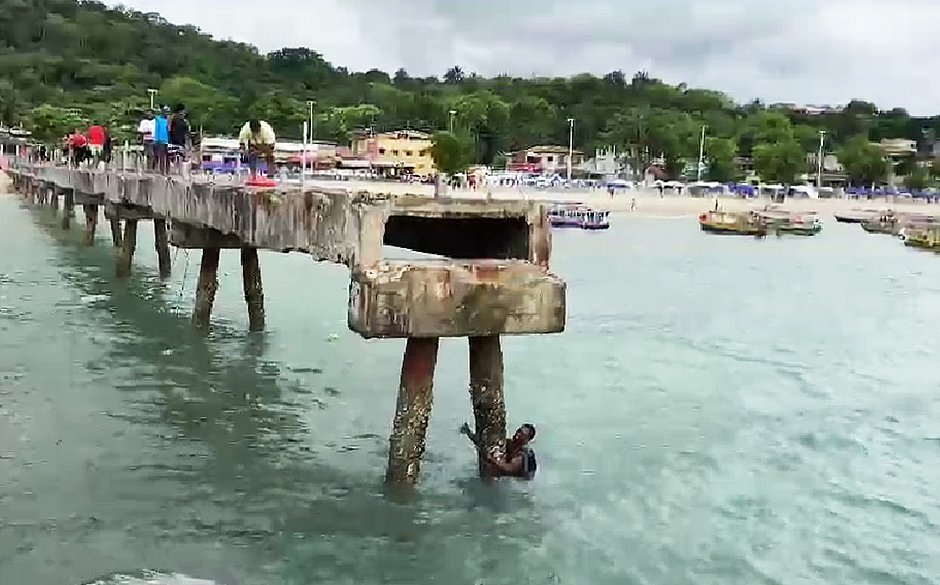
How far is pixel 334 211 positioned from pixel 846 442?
Result: 981 cm

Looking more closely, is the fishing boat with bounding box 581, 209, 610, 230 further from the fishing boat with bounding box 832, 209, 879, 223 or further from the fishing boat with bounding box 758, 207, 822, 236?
the fishing boat with bounding box 832, 209, 879, 223

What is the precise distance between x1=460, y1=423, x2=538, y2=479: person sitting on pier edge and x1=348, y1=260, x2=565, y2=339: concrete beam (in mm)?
2035

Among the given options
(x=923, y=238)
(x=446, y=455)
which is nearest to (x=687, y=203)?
(x=923, y=238)

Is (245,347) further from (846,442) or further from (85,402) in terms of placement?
(846,442)

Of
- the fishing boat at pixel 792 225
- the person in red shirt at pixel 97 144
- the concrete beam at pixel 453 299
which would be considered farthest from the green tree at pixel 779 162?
the concrete beam at pixel 453 299

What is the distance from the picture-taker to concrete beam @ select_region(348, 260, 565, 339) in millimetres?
11031

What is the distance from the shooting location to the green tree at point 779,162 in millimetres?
127812

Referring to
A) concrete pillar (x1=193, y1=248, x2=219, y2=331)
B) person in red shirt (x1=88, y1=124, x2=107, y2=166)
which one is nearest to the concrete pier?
concrete pillar (x1=193, y1=248, x2=219, y2=331)

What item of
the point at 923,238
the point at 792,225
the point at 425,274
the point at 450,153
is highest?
the point at 450,153

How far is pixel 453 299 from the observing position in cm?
1128

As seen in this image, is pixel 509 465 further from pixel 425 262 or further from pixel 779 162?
pixel 779 162

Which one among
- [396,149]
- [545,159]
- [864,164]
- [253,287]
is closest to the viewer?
[253,287]

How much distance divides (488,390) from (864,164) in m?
135

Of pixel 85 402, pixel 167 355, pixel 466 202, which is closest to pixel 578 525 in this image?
pixel 466 202
